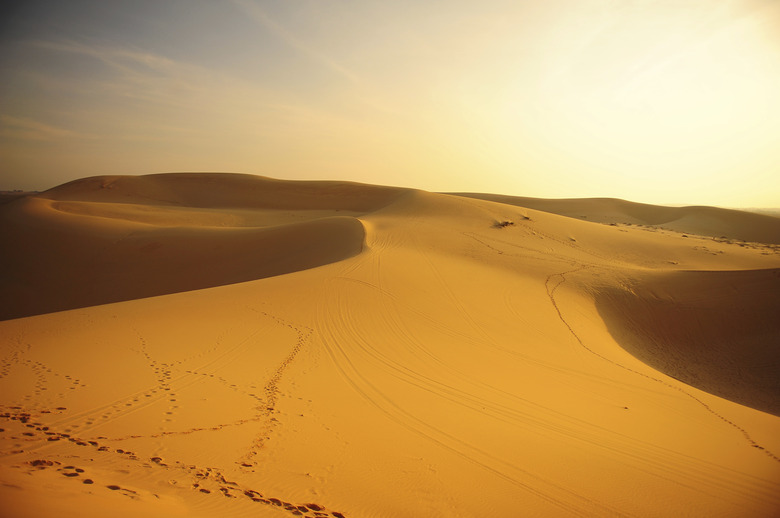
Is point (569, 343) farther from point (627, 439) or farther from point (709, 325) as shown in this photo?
point (709, 325)

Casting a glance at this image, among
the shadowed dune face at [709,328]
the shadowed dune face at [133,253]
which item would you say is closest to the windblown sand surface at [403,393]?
the shadowed dune face at [709,328]

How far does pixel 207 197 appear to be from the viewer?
39438 millimetres

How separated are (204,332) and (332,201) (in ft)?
103

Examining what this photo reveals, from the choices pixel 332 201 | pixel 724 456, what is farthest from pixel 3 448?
pixel 332 201

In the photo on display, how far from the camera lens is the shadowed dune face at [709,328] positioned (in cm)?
873

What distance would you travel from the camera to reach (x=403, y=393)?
17.9ft

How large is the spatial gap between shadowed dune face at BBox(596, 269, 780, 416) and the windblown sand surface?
0.06 m

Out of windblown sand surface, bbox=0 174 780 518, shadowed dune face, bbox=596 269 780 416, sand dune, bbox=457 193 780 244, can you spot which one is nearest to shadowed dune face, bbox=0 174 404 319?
windblown sand surface, bbox=0 174 780 518

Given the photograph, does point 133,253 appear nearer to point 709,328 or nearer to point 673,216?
point 709,328

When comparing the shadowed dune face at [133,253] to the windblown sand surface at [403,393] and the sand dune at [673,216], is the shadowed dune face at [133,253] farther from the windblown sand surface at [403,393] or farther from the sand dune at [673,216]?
the sand dune at [673,216]

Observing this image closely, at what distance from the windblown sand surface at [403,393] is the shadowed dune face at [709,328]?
0.06 m

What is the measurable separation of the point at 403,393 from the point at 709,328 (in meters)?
10.1

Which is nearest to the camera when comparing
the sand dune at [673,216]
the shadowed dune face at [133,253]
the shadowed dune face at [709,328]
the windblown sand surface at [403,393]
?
the windblown sand surface at [403,393]

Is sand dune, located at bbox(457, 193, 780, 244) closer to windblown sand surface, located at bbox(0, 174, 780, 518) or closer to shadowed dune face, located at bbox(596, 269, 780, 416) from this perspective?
shadowed dune face, located at bbox(596, 269, 780, 416)
